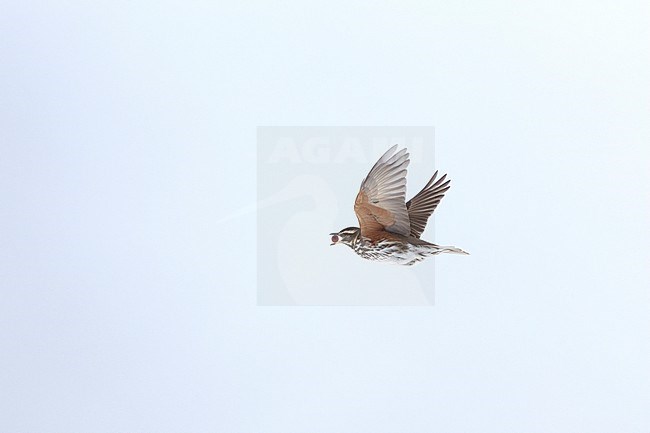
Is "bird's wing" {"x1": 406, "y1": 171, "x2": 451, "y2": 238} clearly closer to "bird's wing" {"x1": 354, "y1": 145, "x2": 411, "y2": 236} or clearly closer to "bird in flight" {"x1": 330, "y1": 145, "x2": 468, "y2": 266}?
"bird in flight" {"x1": 330, "y1": 145, "x2": 468, "y2": 266}

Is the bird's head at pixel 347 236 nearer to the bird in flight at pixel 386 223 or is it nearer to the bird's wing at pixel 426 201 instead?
the bird in flight at pixel 386 223

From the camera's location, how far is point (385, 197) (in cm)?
1089

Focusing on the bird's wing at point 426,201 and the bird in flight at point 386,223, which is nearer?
the bird in flight at point 386,223

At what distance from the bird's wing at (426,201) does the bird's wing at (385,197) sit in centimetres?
82

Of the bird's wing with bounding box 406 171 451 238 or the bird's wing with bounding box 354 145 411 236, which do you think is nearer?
the bird's wing with bounding box 354 145 411 236

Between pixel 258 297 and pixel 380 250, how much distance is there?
351 cm

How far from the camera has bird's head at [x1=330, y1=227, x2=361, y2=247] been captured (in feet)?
37.3

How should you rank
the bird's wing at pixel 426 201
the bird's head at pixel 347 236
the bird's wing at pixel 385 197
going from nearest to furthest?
the bird's wing at pixel 385 197, the bird's head at pixel 347 236, the bird's wing at pixel 426 201

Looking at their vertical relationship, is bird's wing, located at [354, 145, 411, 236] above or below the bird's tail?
above

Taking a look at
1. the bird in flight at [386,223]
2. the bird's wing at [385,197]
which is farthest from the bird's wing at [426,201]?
the bird's wing at [385,197]

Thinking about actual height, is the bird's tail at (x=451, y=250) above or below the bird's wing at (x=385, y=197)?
below

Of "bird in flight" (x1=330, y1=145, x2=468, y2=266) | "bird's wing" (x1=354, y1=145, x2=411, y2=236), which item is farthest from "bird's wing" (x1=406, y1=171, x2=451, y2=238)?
"bird's wing" (x1=354, y1=145, x2=411, y2=236)

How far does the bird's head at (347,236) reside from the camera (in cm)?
1138

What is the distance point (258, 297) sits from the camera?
46.0 feet
